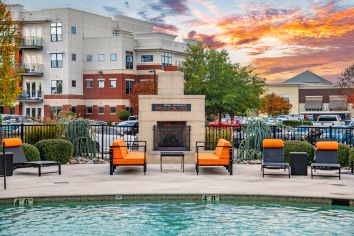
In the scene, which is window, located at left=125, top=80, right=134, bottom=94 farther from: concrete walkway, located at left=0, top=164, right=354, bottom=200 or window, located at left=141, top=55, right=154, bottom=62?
concrete walkway, located at left=0, top=164, right=354, bottom=200

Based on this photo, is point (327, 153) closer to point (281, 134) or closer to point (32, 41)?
point (281, 134)

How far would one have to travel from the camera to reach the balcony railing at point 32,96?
2758 inches

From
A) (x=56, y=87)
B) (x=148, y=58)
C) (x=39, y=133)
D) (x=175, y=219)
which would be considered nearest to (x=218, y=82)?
(x=148, y=58)

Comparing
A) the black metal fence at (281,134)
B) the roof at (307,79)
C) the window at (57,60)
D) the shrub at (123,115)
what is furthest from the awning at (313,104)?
the black metal fence at (281,134)

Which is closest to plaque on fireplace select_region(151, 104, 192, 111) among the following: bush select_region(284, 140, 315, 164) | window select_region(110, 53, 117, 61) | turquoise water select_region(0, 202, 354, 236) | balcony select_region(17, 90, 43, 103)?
bush select_region(284, 140, 315, 164)

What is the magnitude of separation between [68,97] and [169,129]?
5035 cm

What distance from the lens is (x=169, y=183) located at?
1505 centimetres

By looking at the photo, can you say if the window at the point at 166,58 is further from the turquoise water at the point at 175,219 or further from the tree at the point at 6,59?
the turquoise water at the point at 175,219

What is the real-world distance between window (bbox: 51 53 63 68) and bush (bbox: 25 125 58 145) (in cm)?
4839

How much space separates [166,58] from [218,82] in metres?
21.1

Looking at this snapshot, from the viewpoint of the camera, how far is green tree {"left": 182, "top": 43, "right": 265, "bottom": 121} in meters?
54.7

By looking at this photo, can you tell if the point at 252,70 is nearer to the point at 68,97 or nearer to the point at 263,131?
the point at 68,97

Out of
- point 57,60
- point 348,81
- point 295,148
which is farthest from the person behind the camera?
point 348,81

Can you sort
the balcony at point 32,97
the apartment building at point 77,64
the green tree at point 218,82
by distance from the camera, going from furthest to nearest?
the balcony at point 32,97 < the apartment building at point 77,64 < the green tree at point 218,82
